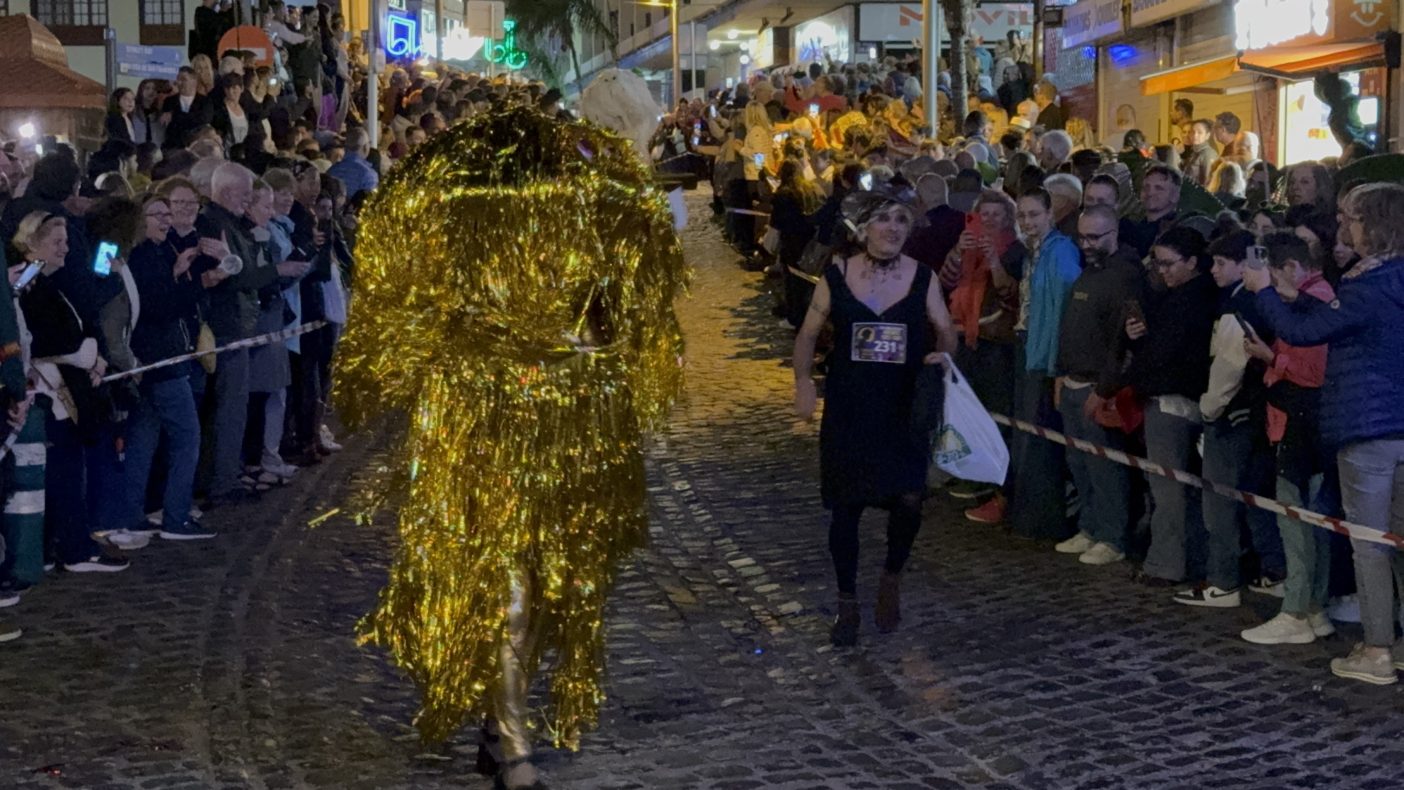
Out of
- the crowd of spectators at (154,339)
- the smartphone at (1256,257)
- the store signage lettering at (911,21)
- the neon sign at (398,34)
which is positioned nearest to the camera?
the smartphone at (1256,257)

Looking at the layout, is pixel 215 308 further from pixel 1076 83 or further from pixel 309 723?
pixel 1076 83

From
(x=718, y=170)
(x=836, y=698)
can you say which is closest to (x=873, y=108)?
(x=718, y=170)

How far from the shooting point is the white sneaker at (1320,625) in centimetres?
796

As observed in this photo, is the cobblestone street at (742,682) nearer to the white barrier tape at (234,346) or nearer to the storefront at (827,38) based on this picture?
the white barrier tape at (234,346)

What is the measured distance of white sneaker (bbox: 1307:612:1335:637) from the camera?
7.96 meters

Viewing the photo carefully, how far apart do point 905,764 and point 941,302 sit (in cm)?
236

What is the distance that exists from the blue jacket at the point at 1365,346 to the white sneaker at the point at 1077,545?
2782 millimetres

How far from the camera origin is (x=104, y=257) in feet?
30.9

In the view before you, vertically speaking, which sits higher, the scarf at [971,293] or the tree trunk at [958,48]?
the tree trunk at [958,48]

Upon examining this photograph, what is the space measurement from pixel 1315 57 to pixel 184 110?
10618 mm

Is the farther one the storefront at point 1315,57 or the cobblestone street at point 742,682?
the storefront at point 1315,57

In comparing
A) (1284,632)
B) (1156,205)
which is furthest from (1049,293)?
(1284,632)

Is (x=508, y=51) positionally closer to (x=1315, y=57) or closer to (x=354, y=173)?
(x=354, y=173)

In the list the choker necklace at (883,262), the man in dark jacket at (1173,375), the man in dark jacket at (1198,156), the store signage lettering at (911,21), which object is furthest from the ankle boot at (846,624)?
A: the store signage lettering at (911,21)
